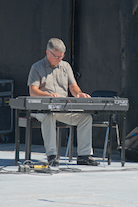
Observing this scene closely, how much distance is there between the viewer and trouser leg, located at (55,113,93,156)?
4.64 m

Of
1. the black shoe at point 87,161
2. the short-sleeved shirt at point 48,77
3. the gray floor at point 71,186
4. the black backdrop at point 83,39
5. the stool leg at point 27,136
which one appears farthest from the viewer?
the black backdrop at point 83,39

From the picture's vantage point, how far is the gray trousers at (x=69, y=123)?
4.50 m

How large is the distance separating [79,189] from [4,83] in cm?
374

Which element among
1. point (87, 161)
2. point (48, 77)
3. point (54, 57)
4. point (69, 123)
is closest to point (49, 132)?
point (69, 123)

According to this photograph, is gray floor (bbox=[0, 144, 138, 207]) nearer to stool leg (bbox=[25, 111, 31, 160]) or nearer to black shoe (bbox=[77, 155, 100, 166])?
black shoe (bbox=[77, 155, 100, 166])

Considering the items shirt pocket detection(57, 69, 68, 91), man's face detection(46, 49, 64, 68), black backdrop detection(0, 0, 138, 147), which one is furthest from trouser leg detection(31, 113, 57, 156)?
black backdrop detection(0, 0, 138, 147)

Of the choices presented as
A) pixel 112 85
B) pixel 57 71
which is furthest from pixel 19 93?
pixel 57 71

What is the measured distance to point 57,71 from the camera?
4.89 m

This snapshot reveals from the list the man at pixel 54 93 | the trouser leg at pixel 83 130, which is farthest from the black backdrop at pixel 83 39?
the trouser leg at pixel 83 130

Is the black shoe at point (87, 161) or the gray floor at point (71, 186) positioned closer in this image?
the gray floor at point (71, 186)

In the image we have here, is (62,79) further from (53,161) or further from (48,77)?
(53,161)

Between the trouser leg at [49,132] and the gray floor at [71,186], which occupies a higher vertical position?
the trouser leg at [49,132]

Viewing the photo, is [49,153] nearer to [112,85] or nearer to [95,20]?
[112,85]

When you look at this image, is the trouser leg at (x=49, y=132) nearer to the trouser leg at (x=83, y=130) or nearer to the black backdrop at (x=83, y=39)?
the trouser leg at (x=83, y=130)
